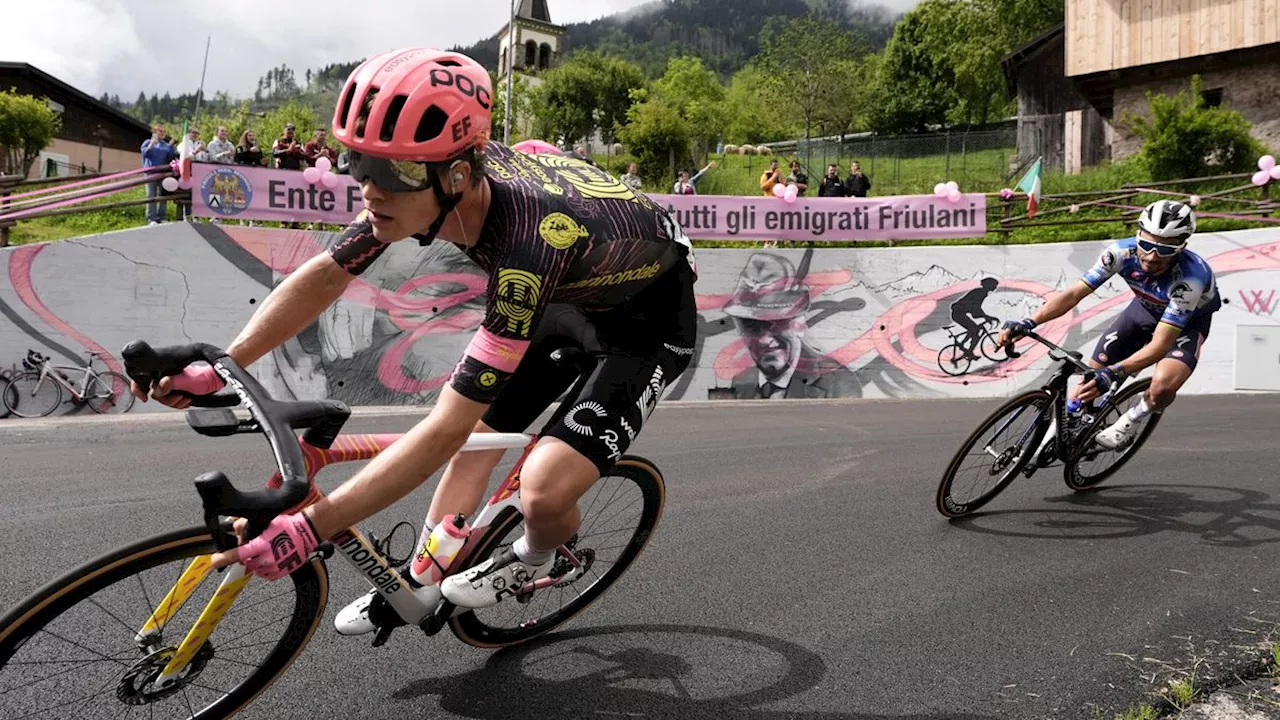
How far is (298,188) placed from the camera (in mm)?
12633

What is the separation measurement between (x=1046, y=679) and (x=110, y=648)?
3150mm

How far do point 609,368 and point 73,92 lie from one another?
57.6 meters

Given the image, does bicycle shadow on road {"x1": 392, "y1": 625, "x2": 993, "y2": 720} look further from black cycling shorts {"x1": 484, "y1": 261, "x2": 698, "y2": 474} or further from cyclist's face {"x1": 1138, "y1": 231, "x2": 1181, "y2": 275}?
cyclist's face {"x1": 1138, "y1": 231, "x2": 1181, "y2": 275}

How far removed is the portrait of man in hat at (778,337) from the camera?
15.7 metres

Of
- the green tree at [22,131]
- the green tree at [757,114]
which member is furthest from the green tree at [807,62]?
the green tree at [22,131]

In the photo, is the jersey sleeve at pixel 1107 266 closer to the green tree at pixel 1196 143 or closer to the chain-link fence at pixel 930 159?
the green tree at pixel 1196 143

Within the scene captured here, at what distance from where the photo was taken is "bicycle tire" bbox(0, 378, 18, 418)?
1130 centimetres

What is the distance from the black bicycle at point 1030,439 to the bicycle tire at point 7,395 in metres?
11.4

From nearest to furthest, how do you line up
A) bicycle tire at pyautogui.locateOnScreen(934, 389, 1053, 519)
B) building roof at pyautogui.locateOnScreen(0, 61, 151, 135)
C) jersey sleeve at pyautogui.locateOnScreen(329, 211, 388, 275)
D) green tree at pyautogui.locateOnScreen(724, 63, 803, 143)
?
jersey sleeve at pyautogui.locateOnScreen(329, 211, 388, 275) → bicycle tire at pyautogui.locateOnScreen(934, 389, 1053, 519) → building roof at pyautogui.locateOnScreen(0, 61, 151, 135) → green tree at pyautogui.locateOnScreen(724, 63, 803, 143)

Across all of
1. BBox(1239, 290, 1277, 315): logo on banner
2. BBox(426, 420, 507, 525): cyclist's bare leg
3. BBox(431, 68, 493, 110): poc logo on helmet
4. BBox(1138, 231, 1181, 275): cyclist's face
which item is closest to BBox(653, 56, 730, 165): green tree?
BBox(1239, 290, 1277, 315): logo on banner

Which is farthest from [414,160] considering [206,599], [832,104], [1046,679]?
[832,104]

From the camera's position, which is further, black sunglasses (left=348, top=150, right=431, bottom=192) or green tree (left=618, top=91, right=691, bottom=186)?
green tree (left=618, top=91, right=691, bottom=186)

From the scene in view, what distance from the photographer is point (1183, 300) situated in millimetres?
5848

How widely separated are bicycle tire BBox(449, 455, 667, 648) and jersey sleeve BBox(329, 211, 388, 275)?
3.45ft
